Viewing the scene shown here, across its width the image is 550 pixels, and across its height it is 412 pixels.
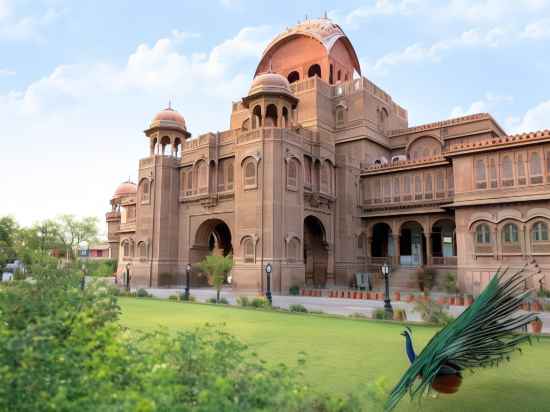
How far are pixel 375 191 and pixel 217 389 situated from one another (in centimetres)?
2889

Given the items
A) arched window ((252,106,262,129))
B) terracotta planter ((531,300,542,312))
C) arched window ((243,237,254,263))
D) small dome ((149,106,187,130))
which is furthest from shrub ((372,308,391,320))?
Result: small dome ((149,106,187,130))

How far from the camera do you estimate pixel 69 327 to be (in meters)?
3.93

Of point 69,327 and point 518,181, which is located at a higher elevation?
point 518,181

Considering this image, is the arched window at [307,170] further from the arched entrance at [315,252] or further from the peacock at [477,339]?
the peacock at [477,339]

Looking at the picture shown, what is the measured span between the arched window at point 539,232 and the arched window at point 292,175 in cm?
1328

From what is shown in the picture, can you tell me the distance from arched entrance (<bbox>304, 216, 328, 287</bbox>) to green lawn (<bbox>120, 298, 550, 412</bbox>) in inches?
592

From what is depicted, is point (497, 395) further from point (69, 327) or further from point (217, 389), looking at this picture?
point (69, 327)

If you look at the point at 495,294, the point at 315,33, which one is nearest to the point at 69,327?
the point at 495,294

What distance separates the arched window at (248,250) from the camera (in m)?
25.2

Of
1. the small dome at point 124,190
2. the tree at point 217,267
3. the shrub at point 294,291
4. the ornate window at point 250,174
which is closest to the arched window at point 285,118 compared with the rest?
the ornate window at point 250,174

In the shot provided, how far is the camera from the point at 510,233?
72.4ft

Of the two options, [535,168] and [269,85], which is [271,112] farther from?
[535,168]

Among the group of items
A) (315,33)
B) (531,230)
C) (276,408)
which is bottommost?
(276,408)

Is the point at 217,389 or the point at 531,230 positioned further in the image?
the point at 531,230
